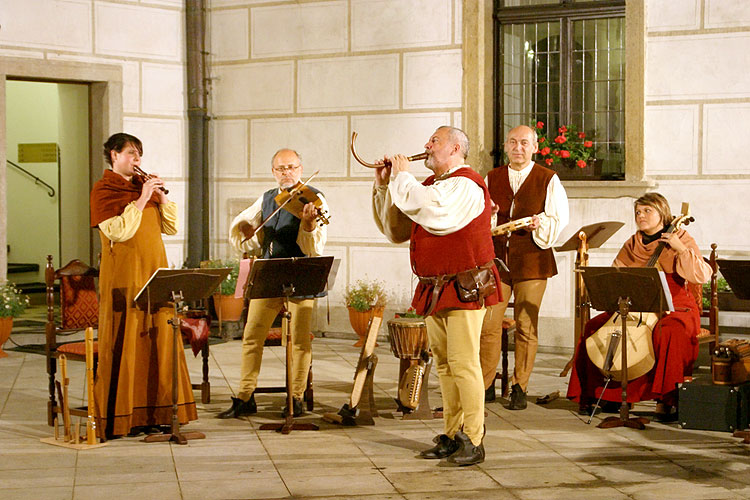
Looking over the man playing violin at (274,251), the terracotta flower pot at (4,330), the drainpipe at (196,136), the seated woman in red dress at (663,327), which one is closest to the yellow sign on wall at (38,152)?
the drainpipe at (196,136)

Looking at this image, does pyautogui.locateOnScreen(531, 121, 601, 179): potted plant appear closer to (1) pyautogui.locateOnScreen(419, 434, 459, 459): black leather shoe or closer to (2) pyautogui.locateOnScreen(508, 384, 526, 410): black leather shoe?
(2) pyautogui.locateOnScreen(508, 384, 526, 410): black leather shoe

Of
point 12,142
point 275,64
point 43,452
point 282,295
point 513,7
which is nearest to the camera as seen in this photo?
point 43,452

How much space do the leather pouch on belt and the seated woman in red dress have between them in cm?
179

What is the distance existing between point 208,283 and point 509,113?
Answer: 15.9 feet

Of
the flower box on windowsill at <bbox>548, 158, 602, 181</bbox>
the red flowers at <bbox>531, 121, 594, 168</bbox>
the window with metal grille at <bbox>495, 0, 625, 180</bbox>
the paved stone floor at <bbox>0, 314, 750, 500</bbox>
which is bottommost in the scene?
the paved stone floor at <bbox>0, 314, 750, 500</bbox>

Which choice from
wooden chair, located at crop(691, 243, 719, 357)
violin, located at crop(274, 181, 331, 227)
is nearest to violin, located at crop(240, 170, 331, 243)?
violin, located at crop(274, 181, 331, 227)

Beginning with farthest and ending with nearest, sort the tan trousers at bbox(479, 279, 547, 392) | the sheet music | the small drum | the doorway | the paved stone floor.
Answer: the doorway, the tan trousers at bbox(479, 279, 547, 392), the small drum, the sheet music, the paved stone floor

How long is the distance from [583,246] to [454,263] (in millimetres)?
2156

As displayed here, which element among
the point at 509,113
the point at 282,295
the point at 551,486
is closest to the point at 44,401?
the point at 282,295

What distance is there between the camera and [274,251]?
6875mm

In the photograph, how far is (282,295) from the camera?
21.2ft

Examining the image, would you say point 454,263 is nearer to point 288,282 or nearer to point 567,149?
point 288,282

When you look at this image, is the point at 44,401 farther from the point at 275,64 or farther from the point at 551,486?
the point at 275,64

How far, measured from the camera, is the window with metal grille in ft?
32.4
